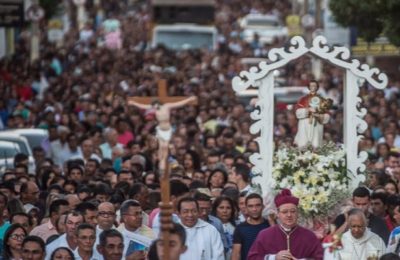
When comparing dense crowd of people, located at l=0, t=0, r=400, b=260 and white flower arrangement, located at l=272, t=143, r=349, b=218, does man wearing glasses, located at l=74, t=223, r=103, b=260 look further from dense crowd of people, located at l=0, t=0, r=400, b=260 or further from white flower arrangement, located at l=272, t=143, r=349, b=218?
white flower arrangement, located at l=272, t=143, r=349, b=218

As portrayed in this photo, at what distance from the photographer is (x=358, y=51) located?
149 ft

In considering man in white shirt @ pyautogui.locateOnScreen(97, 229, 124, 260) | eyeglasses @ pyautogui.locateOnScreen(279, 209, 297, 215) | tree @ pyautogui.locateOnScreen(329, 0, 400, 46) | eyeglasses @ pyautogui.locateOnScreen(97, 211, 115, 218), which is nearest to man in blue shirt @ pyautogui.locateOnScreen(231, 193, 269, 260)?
eyeglasses @ pyautogui.locateOnScreen(97, 211, 115, 218)

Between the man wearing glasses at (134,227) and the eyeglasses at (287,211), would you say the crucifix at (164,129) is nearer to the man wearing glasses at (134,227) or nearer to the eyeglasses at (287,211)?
the eyeglasses at (287,211)

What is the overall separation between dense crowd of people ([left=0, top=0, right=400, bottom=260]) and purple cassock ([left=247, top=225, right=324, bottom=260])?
0.04ft

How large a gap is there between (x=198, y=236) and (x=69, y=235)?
4.02ft

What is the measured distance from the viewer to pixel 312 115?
853 inches

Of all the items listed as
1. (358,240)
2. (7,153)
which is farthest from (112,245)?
(7,153)

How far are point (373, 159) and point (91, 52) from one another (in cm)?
3289

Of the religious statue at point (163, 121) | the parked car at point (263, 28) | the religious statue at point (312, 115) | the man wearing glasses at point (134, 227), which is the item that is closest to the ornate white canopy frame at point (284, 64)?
the religious statue at point (312, 115)

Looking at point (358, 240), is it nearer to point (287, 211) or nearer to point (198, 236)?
point (287, 211)

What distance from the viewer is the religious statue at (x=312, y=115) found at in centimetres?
2158

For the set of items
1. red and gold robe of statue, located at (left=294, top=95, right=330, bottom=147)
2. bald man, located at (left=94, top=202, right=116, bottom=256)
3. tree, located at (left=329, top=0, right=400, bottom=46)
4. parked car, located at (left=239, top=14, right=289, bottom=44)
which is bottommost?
parked car, located at (left=239, top=14, right=289, bottom=44)

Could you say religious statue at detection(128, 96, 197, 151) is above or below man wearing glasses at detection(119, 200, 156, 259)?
above

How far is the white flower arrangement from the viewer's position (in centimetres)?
2006
